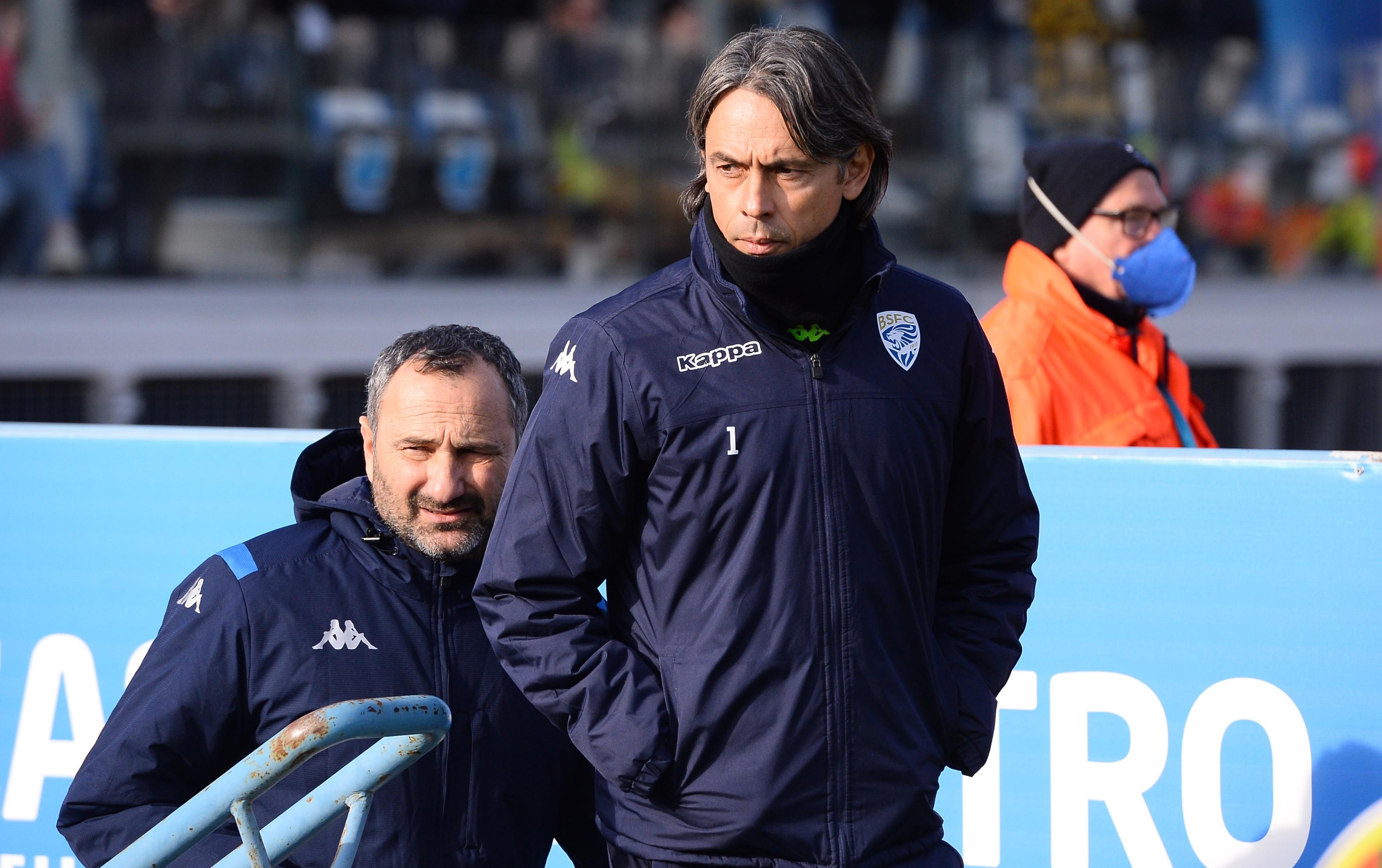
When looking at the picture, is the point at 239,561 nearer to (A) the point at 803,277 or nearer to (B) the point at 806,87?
(A) the point at 803,277

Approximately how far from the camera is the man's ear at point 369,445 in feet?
9.28

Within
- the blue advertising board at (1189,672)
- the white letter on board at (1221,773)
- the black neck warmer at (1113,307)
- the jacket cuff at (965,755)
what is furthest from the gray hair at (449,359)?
the black neck warmer at (1113,307)

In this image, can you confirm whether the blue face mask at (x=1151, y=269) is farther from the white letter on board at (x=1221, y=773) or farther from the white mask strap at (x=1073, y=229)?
the white letter on board at (x=1221, y=773)

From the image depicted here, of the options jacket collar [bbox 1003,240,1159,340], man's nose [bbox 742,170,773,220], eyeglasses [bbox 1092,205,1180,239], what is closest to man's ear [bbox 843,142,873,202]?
man's nose [bbox 742,170,773,220]

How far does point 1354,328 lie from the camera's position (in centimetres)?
1191

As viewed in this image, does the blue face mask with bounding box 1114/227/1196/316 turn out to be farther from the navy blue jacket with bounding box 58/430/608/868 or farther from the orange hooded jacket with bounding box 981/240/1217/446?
the navy blue jacket with bounding box 58/430/608/868

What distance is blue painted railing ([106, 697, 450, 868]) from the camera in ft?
6.50

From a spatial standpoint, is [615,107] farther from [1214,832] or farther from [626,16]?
[1214,832]

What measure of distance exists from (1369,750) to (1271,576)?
1.39 feet

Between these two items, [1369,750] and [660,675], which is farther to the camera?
[1369,750]

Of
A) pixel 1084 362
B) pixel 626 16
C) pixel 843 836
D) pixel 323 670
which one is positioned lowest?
pixel 843 836

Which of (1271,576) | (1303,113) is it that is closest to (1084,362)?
(1271,576)

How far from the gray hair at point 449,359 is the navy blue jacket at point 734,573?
0.46 m

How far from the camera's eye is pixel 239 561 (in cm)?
265
